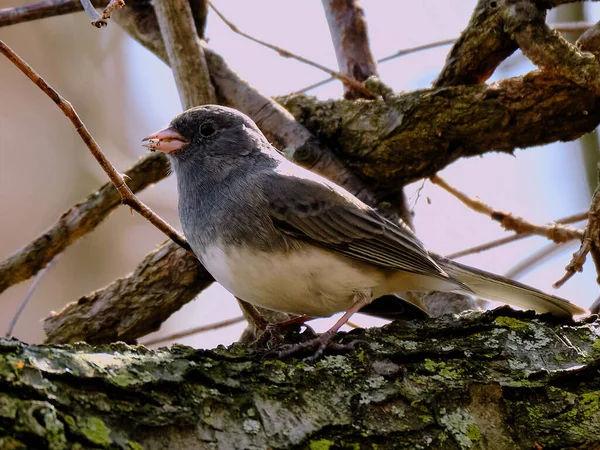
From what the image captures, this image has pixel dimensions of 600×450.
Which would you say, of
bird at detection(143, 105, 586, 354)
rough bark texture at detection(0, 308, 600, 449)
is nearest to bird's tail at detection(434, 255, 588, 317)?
bird at detection(143, 105, 586, 354)

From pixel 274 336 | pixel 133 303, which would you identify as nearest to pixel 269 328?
pixel 274 336

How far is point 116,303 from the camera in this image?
3084 millimetres

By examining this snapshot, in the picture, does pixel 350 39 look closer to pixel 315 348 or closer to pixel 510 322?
pixel 510 322

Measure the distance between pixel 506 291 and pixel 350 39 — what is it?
6.10ft

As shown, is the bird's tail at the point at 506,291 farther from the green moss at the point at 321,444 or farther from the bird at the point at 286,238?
the green moss at the point at 321,444

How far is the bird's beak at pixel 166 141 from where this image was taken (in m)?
2.91

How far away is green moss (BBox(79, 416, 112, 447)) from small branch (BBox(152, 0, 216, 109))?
7.47 feet

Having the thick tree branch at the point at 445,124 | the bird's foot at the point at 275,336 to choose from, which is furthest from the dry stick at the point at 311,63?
the bird's foot at the point at 275,336

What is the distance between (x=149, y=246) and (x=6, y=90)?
2.15 m

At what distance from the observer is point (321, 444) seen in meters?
1.59

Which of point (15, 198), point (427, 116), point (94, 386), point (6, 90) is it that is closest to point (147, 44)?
point (427, 116)

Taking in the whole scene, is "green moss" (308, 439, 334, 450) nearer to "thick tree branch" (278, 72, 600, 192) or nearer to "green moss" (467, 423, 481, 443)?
"green moss" (467, 423, 481, 443)

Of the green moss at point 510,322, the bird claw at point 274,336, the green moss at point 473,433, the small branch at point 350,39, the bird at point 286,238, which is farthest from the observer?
the small branch at point 350,39

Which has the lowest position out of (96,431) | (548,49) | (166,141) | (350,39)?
(96,431)
